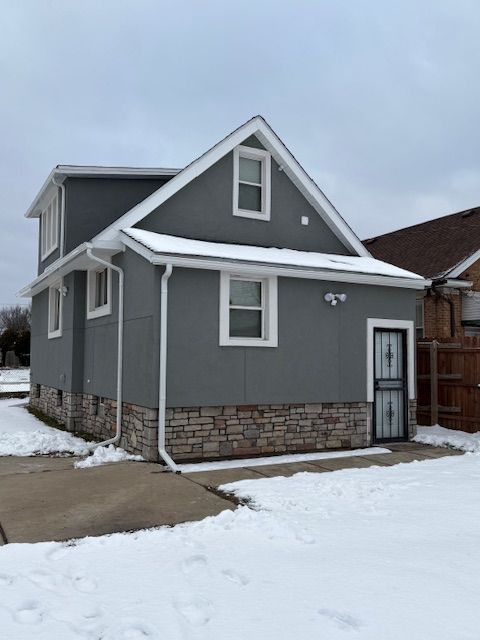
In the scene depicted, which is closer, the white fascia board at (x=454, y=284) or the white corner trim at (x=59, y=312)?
the white corner trim at (x=59, y=312)

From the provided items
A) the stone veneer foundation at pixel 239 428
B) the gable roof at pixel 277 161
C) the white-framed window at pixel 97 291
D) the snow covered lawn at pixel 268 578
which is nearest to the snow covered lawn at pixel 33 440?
the stone veneer foundation at pixel 239 428

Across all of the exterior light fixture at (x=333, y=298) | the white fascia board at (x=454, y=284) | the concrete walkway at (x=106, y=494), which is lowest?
the concrete walkway at (x=106, y=494)

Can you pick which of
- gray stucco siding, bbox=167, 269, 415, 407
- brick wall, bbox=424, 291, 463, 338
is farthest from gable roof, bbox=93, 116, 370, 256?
brick wall, bbox=424, 291, 463, 338

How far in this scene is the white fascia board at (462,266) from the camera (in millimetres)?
15023

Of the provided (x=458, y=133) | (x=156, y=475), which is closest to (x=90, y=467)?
(x=156, y=475)

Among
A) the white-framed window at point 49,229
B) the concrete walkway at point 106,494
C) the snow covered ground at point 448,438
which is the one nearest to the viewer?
the concrete walkway at point 106,494

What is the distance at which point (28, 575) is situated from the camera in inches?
156

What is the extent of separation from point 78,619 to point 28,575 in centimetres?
83

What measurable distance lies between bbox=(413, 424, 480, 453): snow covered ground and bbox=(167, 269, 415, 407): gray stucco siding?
1592 mm

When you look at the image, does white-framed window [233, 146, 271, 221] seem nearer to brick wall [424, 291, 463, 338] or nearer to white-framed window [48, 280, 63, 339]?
white-framed window [48, 280, 63, 339]

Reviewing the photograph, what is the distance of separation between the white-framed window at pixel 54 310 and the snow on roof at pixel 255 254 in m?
4.47

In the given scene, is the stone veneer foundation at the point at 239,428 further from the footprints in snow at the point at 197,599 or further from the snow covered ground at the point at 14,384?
the snow covered ground at the point at 14,384

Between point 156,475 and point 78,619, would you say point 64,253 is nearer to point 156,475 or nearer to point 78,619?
point 156,475

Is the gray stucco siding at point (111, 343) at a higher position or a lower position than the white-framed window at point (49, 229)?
lower
